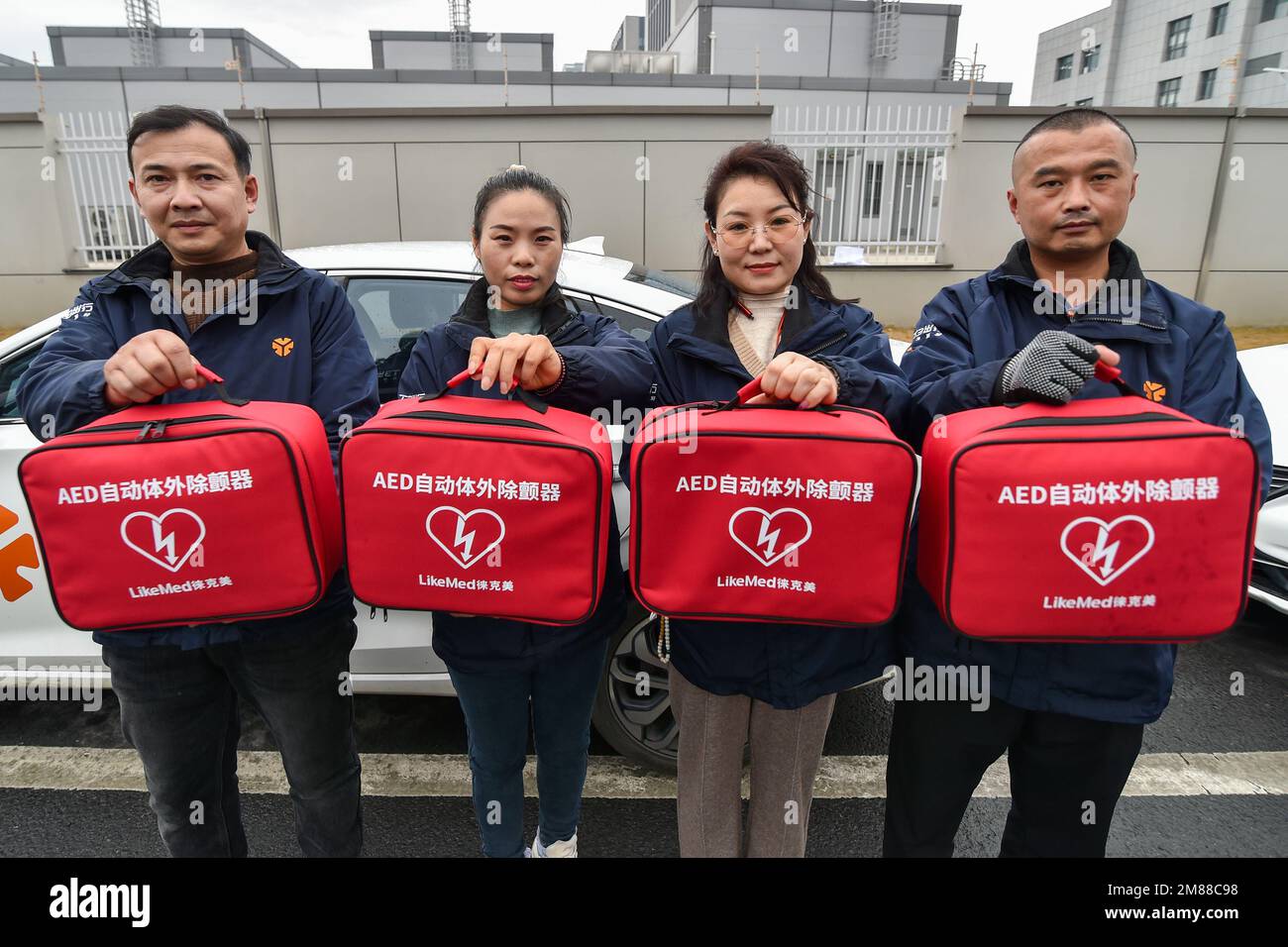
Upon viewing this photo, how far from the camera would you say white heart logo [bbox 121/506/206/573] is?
137 cm

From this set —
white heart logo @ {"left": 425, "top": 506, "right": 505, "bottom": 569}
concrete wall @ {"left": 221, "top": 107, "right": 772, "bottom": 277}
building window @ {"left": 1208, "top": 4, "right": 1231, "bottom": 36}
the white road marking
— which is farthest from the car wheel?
building window @ {"left": 1208, "top": 4, "right": 1231, "bottom": 36}

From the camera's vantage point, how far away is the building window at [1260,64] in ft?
78.0

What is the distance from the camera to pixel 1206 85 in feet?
87.0

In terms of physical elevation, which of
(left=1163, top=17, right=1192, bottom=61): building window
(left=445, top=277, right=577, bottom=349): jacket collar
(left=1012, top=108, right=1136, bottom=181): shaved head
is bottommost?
(left=445, top=277, right=577, bottom=349): jacket collar

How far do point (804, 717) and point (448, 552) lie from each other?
84cm

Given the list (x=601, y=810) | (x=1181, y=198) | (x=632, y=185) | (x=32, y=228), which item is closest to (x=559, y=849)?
(x=601, y=810)

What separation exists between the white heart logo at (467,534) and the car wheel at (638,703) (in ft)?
3.69

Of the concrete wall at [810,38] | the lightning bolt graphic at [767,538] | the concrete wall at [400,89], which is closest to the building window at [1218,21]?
the concrete wall at [810,38]

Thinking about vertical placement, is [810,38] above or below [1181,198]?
above

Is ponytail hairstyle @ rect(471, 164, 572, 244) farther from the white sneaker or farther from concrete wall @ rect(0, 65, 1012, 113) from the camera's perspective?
concrete wall @ rect(0, 65, 1012, 113)

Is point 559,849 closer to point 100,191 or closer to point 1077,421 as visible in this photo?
point 1077,421

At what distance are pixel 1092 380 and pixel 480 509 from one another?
119cm
